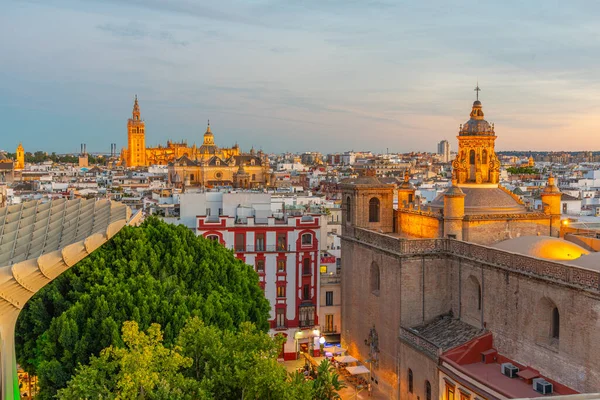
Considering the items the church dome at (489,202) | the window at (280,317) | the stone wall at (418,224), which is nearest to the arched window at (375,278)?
the stone wall at (418,224)

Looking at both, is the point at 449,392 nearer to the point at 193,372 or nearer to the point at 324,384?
the point at 324,384

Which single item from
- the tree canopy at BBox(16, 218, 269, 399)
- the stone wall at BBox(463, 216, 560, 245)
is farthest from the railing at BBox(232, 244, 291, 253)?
the stone wall at BBox(463, 216, 560, 245)

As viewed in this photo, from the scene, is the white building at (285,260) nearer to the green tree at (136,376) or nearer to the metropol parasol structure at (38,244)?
the metropol parasol structure at (38,244)

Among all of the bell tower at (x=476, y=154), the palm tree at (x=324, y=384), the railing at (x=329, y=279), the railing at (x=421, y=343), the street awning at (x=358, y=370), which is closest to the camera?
the palm tree at (x=324, y=384)

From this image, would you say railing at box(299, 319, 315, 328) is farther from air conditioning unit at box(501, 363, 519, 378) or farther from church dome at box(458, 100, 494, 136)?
air conditioning unit at box(501, 363, 519, 378)

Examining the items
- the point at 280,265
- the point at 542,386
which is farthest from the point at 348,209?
the point at 542,386

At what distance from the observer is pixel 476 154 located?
36188 millimetres

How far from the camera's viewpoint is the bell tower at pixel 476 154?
3603cm

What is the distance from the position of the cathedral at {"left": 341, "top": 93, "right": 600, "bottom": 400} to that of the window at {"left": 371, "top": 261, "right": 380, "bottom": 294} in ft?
0.18

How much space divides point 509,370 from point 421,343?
4.91m

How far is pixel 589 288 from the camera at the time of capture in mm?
22812

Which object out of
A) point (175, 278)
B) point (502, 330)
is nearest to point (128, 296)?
point (175, 278)

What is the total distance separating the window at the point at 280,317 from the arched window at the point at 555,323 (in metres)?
20.8

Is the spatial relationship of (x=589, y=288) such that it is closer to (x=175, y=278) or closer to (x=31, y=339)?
(x=175, y=278)
